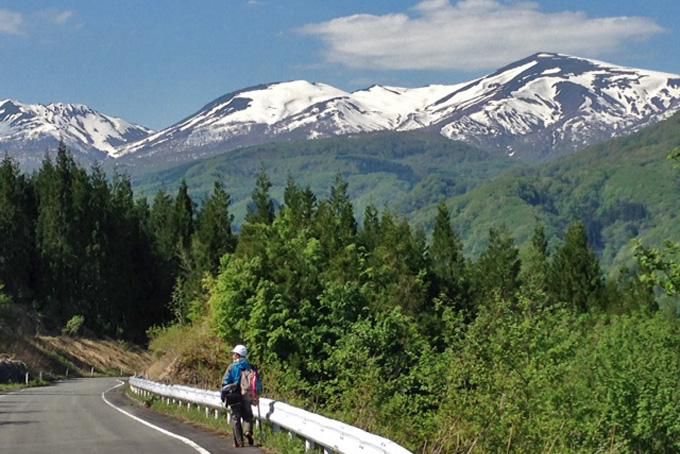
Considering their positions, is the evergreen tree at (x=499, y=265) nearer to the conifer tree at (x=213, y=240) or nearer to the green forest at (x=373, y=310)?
the green forest at (x=373, y=310)

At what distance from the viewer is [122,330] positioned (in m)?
95.3

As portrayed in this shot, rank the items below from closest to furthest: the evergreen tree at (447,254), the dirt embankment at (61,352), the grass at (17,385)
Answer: the grass at (17,385) → the dirt embankment at (61,352) → the evergreen tree at (447,254)

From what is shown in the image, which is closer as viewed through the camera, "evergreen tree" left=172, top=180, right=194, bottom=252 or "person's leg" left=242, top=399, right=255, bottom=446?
"person's leg" left=242, top=399, right=255, bottom=446

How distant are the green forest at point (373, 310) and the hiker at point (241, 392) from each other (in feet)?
4.84

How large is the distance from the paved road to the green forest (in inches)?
94.4

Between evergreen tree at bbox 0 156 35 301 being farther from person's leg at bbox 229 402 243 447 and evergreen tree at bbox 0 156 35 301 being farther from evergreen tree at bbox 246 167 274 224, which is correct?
person's leg at bbox 229 402 243 447

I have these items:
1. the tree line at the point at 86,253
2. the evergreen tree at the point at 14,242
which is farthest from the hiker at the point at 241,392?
the evergreen tree at the point at 14,242

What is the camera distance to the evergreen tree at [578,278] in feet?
286

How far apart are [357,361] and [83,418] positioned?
8.08 meters

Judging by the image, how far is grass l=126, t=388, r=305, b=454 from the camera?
17406 millimetres

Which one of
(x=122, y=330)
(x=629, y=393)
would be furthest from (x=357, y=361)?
(x=122, y=330)

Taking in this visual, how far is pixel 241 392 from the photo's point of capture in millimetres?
18359

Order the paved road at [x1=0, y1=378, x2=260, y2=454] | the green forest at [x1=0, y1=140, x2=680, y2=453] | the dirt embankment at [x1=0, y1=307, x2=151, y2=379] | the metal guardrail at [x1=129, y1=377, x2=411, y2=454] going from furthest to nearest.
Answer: the dirt embankment at [x1=0, y1=307, x2=151, y2=379] < the green forest at [x1=0, y1=140, x2=680, y2=453] < the paved road at [x1=0, y1=378, x2=260, y2=454] < the metal guardrail at [x1=129, y1=377, x2=411, y2=454]

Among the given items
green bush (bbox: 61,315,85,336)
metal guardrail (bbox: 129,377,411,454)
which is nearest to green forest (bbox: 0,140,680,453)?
metal guardrail (bbox: 129,377,411,454)
